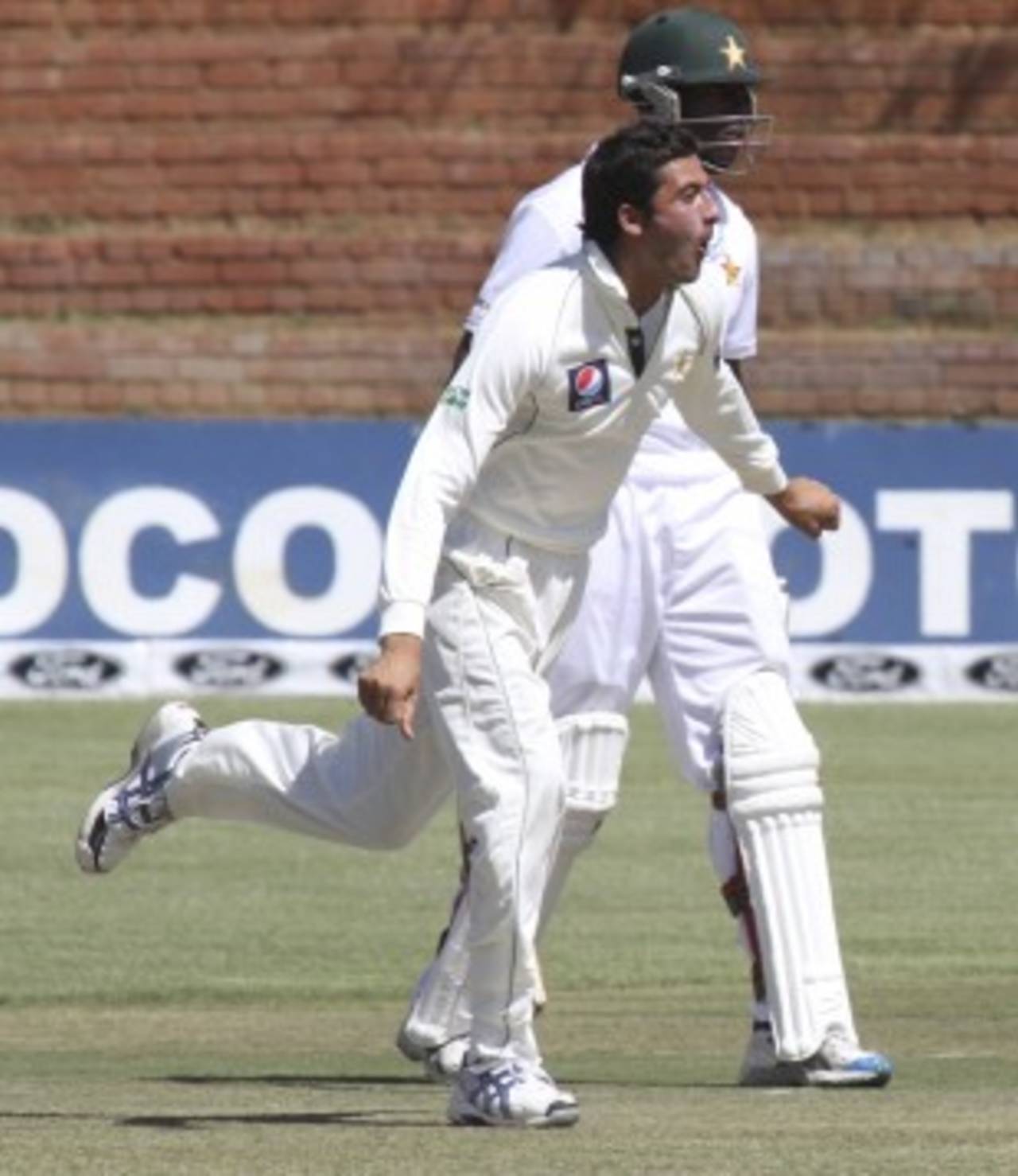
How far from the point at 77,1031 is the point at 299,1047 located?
1.82 feet

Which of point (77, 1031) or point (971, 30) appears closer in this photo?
point (77, 1031)

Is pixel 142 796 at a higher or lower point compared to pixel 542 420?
lower

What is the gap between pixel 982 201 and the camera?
20.4m

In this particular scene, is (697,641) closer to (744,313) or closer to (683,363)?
(744,313)

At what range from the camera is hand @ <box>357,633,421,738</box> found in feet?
19.8

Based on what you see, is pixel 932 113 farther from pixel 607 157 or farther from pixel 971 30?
pixel 607 157

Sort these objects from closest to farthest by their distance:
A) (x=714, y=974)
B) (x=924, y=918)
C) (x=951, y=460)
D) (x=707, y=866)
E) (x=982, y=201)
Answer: (x=714, y=974) → (x=924, y=918) → (x=707, y=866) → (x=951, y=460) → (x=982, y=201)

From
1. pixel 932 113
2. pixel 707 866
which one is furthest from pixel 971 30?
pixel 707 866

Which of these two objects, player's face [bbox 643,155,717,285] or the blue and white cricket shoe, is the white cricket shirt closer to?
player's face [bbox 643,155,717,285]

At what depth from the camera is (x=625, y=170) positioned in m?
6.47

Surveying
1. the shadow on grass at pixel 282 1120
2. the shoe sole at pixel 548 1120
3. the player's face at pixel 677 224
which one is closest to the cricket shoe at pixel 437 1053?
the shadow on grass at pixel 282 1120

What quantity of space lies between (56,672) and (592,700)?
9457 mm

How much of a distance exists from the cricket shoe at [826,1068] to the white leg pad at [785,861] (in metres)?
0.04

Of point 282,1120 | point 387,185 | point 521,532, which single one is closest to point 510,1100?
point 282,1120
